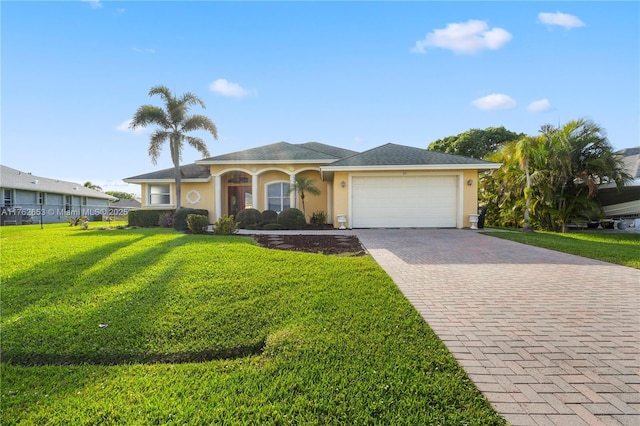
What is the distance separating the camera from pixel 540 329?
328 cm

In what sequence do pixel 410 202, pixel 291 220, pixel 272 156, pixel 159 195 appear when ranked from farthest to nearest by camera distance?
pixel 159 195, pixel 272 156, pixel 291 220, pixel 410 202

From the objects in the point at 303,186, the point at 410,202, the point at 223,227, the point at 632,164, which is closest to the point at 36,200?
the point at 223,227

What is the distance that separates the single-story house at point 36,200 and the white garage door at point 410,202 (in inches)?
988

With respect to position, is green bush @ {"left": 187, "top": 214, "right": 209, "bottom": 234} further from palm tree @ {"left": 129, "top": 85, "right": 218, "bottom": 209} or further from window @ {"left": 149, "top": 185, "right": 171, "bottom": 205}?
window @ {"left": 149, "top": 185, "right": 171, "bottom": 205}

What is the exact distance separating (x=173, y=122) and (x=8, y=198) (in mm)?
19528

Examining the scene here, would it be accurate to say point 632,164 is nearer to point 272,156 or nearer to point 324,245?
point 324,245

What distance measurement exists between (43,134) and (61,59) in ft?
15.4

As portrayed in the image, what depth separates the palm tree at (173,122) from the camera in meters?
16.6

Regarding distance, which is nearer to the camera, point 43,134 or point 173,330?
point 173,330

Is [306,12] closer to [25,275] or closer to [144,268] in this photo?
[144,268]

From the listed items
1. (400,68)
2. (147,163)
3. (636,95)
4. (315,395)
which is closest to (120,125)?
(147,163)

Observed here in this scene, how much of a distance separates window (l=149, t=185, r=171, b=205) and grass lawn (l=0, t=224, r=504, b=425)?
47.7 ft

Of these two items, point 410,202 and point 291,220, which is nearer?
point 410,202

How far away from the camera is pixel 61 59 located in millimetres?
9383
